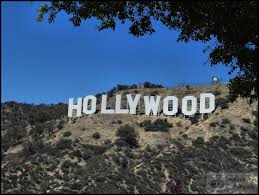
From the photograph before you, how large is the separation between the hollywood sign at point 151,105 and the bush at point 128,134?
340 cm

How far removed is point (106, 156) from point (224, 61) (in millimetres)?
50491

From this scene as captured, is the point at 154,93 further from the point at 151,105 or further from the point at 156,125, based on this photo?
the point at 156,125

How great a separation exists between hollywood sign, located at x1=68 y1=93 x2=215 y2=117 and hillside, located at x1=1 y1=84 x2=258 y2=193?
1.22m

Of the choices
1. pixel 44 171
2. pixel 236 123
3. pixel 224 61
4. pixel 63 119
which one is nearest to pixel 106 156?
pixel 44 171

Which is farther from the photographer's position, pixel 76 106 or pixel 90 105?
pixel 76 106

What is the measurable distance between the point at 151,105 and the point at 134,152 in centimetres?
1111

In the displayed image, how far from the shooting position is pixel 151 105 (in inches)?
3009

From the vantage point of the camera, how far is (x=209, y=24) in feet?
42.8

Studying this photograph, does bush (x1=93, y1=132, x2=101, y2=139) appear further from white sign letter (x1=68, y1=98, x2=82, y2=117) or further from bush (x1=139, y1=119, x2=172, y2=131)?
white sign letter (x1=68, y1=98, x2=82, y2=117)

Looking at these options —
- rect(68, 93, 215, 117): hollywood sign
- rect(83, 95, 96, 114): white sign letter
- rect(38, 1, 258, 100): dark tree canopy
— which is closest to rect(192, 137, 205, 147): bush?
rect(68, 93, 215, 117): hollywood sign

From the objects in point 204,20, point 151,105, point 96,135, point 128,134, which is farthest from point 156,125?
point 204,20

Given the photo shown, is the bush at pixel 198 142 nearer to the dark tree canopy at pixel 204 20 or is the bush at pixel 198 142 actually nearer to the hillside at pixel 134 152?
the hillside at pixel 134 152

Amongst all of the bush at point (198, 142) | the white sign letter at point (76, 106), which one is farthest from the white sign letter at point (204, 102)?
the white sign letter at point (76, 106)

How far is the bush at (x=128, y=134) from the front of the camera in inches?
2741
